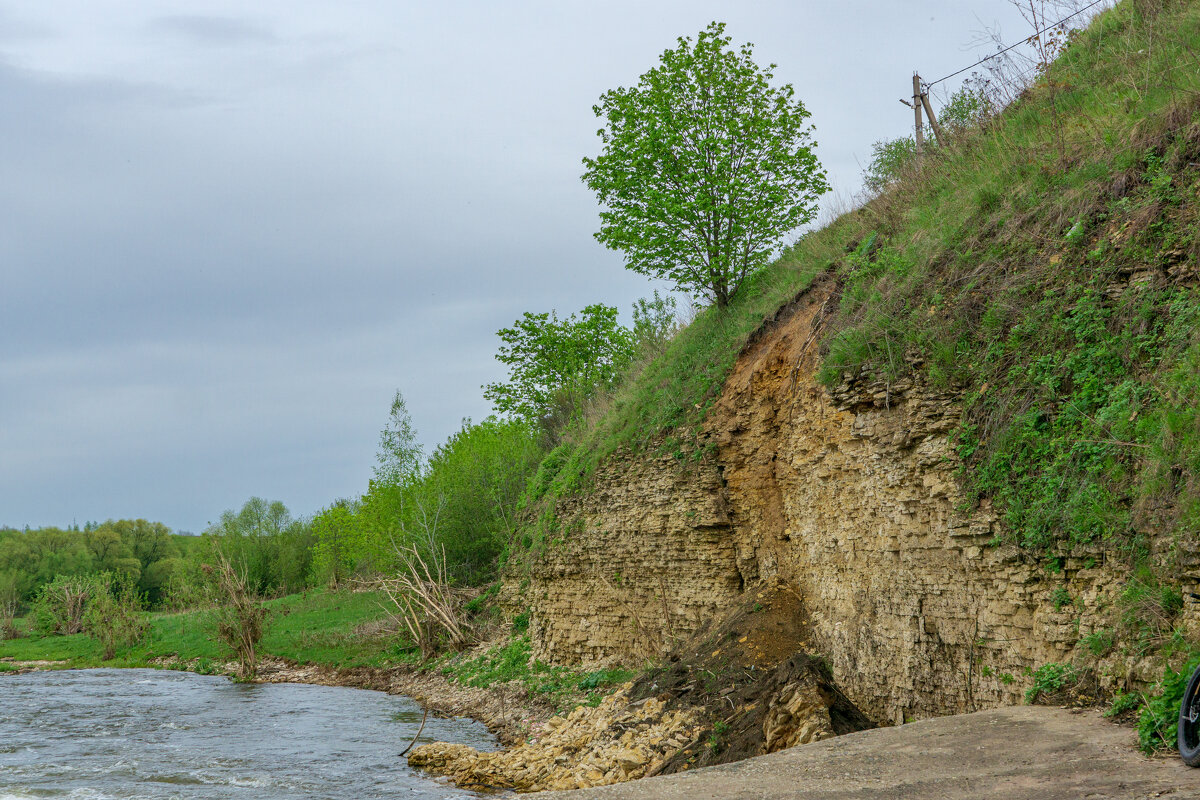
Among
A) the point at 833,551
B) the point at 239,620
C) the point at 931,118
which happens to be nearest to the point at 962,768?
the point at 833,551

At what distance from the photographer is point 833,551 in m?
12.7

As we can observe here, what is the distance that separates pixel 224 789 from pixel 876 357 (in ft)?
44.1

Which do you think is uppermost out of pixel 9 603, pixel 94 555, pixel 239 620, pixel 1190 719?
pixel 94 555

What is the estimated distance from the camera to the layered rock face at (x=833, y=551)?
901cm

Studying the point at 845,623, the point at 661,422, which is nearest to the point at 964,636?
the point at 845,623

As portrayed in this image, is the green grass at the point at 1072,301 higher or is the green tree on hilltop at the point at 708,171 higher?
the green tree on hilltop at the point at 708,171

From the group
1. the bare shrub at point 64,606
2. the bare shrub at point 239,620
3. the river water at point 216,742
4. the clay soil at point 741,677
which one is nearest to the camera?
the clay soil at point 741,677

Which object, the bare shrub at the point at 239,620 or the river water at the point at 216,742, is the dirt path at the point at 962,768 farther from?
the bare shrub at the point at 239,620

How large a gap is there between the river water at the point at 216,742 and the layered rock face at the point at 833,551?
5010 mm

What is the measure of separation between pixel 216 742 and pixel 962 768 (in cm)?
1839

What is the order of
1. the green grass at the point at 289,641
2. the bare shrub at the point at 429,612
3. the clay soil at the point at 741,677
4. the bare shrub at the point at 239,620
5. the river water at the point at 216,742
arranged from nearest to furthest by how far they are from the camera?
the clay soil at the point at 741,677, the river water at the point at 216,742, the bare shrub at the point at 429,612, the bare shrub at the point at 239,620, the green grass at the point at 289,641

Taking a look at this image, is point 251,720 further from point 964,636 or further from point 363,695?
point 964,636

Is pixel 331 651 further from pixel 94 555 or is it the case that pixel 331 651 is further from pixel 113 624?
pixel 94 555

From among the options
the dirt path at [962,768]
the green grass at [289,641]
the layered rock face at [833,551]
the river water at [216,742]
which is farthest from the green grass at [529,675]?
the dirt path at [962,768]
